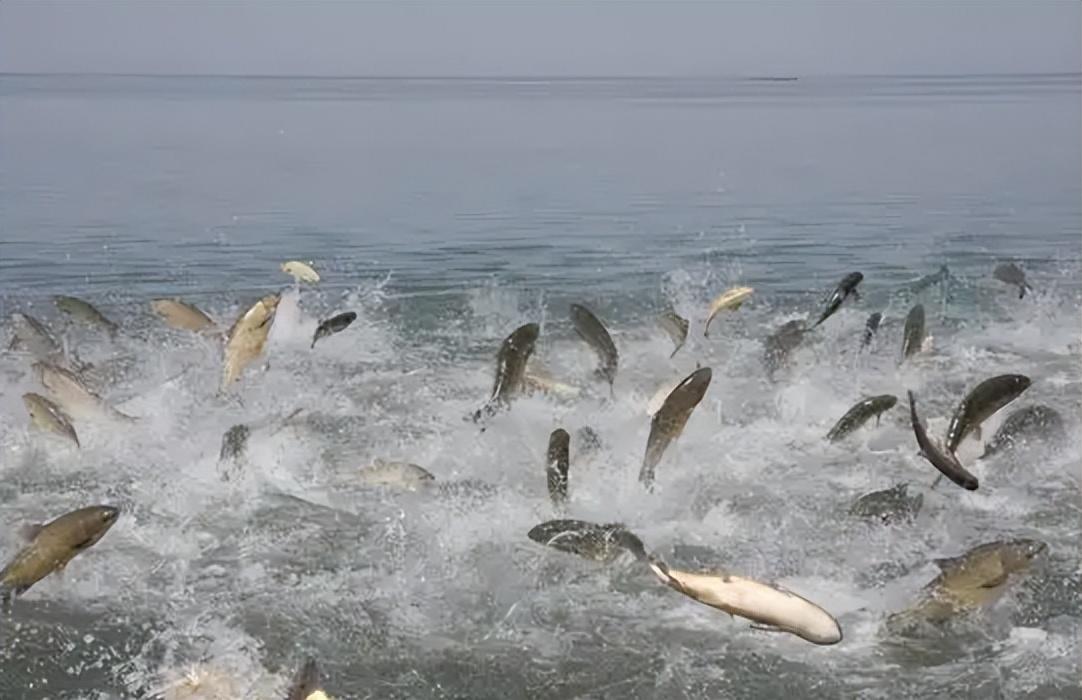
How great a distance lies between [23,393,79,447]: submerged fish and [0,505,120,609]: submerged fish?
4.68 feet

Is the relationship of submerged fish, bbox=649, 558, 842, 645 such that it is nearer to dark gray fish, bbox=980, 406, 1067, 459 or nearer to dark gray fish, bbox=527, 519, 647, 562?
dark gray fish, bbox=527, 519, 647, 562

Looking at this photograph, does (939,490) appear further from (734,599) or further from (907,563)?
(734,599)

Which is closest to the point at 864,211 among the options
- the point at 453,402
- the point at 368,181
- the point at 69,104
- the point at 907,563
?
the point at 368,181

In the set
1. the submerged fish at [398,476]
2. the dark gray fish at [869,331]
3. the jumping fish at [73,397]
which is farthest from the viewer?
the dark gray fish at [869,331]

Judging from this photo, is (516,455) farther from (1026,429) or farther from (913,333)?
(913,333)

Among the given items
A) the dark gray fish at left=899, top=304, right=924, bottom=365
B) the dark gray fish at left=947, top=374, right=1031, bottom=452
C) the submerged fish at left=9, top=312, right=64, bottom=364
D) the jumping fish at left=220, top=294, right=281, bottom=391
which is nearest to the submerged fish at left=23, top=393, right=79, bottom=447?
the jumping fish at left=220, top=294, right=281, bottom=391

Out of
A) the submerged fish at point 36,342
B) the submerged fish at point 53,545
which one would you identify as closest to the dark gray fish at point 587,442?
the submerged fish at point 53,545

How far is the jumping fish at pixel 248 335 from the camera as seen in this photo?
523 centimetres

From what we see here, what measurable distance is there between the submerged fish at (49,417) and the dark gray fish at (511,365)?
1743 mm

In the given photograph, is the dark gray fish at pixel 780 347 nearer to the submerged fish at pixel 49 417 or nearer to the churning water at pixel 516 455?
the churning water at pixel 516 455

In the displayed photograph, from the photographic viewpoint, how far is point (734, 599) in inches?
118

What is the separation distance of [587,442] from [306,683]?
2034 millimetres

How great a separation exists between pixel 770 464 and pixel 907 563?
1.02m

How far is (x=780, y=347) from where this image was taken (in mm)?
6191
